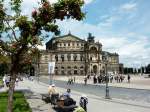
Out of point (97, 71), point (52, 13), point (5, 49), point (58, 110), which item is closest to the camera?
point (52, 13)

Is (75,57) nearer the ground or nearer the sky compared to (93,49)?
nearer the ground

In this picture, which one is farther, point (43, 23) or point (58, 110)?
point (58, 110)

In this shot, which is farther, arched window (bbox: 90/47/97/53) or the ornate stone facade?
the ornate stone facade

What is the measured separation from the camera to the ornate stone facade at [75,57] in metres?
177

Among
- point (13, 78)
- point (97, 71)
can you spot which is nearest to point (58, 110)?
point (13, 78)

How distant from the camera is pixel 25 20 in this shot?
21.8 metres

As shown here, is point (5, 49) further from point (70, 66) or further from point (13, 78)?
point (70, 66)

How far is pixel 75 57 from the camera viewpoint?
180 m

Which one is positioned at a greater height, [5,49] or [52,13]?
[52,13]

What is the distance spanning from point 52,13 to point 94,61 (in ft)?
513

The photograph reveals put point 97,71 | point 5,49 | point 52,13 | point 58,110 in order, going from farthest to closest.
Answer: point 97,71, point 58,110, point 5,49, point 52,13

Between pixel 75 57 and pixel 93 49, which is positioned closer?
pixel 93 49

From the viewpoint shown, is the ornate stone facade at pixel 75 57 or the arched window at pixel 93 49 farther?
the ornate stone facade at pixel 75 57

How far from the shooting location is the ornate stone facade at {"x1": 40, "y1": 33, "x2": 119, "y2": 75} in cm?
17675
